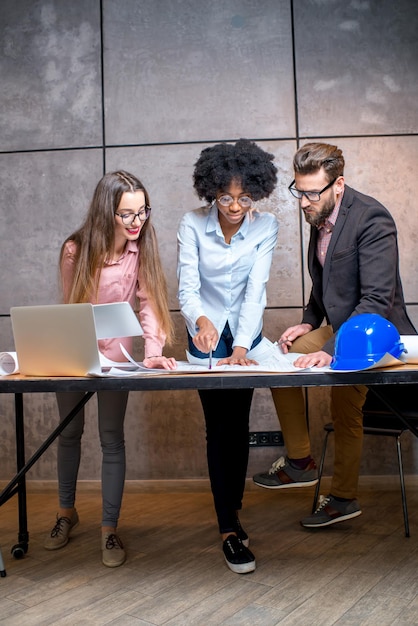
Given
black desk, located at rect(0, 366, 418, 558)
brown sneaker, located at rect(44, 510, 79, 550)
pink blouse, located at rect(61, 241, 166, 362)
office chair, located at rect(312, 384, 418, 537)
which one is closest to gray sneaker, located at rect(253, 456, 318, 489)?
office chair, located at rect(312, 384, 418, 537)

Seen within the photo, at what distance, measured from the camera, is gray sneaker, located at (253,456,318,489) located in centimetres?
257

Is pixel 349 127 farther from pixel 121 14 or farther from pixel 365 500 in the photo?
pixel 365 500

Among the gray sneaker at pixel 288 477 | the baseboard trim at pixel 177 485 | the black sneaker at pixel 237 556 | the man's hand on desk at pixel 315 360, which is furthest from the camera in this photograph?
the baseboard trim at pixel 177 485

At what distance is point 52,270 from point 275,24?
1970 mm

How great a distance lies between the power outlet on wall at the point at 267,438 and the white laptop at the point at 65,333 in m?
1.86

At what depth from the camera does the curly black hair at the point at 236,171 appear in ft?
7.71

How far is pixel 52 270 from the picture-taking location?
3.66 metres

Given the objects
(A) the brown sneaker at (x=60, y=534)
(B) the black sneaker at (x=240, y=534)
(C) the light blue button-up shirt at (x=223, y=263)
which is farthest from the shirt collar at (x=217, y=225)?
(A) the brown sneaker at (x=60, y=534)

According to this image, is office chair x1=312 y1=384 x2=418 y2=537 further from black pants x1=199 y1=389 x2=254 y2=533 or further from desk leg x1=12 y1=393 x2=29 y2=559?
desk leg x1=12 y1=393 x2=29 y2=559

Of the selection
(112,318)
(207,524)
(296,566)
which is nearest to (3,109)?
(112,318)

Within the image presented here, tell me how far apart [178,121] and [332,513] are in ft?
7.69

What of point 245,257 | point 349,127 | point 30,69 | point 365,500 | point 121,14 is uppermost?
point 121,14

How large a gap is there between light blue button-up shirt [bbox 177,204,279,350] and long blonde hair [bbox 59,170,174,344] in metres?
0.10

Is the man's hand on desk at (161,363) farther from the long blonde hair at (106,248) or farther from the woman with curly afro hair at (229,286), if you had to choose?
the long blonde hair at (106,248)
